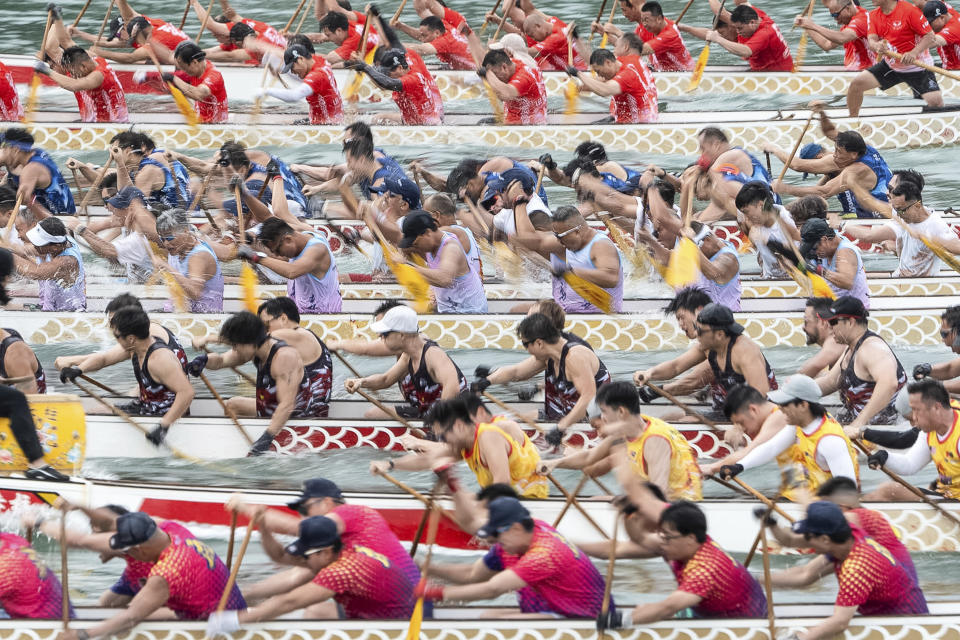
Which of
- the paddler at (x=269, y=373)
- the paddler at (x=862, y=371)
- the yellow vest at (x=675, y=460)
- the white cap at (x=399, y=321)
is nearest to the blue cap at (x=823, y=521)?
the yellow vest at (x=675, y=460)

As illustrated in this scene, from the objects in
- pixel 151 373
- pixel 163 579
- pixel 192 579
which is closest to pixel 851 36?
pixel 151 373

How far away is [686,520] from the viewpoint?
290 inches

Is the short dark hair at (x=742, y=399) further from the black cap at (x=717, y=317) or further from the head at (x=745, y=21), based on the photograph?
the head at (x=745, y=21)

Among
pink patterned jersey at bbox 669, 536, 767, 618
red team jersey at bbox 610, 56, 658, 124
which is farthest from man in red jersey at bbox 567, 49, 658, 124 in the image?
pink patterned jersey at bbox 669, 536, 767, 618

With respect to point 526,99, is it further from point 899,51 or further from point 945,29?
point 945,29

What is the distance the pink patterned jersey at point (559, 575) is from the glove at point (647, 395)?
2915mm

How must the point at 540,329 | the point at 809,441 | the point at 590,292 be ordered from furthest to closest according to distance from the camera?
1. the point at 590,292
2. the point at 540,329
3. the point at 809,441

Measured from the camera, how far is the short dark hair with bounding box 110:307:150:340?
10141 mm

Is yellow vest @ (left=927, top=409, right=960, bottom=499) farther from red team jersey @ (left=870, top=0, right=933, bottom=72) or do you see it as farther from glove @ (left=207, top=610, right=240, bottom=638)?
red team jersey @ (left=870, top=0, right=933, bottom=72)

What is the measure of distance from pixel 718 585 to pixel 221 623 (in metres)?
2.34

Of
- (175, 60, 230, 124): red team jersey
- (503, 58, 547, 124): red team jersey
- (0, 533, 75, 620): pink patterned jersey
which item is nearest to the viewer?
(0, 533, 75, 620): pink patterned jersey

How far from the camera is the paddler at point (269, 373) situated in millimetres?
10078

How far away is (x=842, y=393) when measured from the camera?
10219 mm

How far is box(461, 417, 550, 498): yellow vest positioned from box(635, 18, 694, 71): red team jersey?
1004 centimetres
